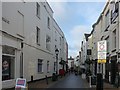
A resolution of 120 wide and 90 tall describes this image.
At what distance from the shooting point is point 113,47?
29625 mm

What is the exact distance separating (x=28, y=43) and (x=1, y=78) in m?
8.63

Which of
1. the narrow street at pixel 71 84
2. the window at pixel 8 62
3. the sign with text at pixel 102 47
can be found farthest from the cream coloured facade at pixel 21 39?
the sign with text at pixel 102 47

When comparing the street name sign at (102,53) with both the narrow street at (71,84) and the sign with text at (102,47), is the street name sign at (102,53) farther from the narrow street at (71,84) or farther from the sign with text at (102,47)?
the narrow street at (71,84)

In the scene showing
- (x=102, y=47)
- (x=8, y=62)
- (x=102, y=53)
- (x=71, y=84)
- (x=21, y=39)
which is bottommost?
(x=71, y=84)

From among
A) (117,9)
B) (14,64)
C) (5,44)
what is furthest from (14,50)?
(117,9)

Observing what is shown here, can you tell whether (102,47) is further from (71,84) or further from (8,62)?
(71,84)

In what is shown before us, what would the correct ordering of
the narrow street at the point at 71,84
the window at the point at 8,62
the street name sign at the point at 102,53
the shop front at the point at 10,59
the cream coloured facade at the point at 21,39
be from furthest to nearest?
the narrow street at the point at 71,84 → the cream coloured facade at the point at 21,39 → the window at the point at 8,62 → the shop front at the point at 10,59 → the street name sign at the point at 102,53

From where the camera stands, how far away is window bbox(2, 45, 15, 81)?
18.8 meters

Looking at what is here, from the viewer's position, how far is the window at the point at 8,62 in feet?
61.8

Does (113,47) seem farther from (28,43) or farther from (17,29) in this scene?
(17,29)

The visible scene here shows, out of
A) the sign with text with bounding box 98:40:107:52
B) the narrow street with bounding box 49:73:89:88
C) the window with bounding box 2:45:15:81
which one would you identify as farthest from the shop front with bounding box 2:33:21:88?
the sign with text with bounding box 98:40:107:52

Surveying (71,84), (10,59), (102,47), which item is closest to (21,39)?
(10,59)

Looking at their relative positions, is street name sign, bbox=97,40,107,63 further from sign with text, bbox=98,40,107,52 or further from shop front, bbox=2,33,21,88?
shop front, bbox=2,33,21,88

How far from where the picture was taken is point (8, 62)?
783 inches
